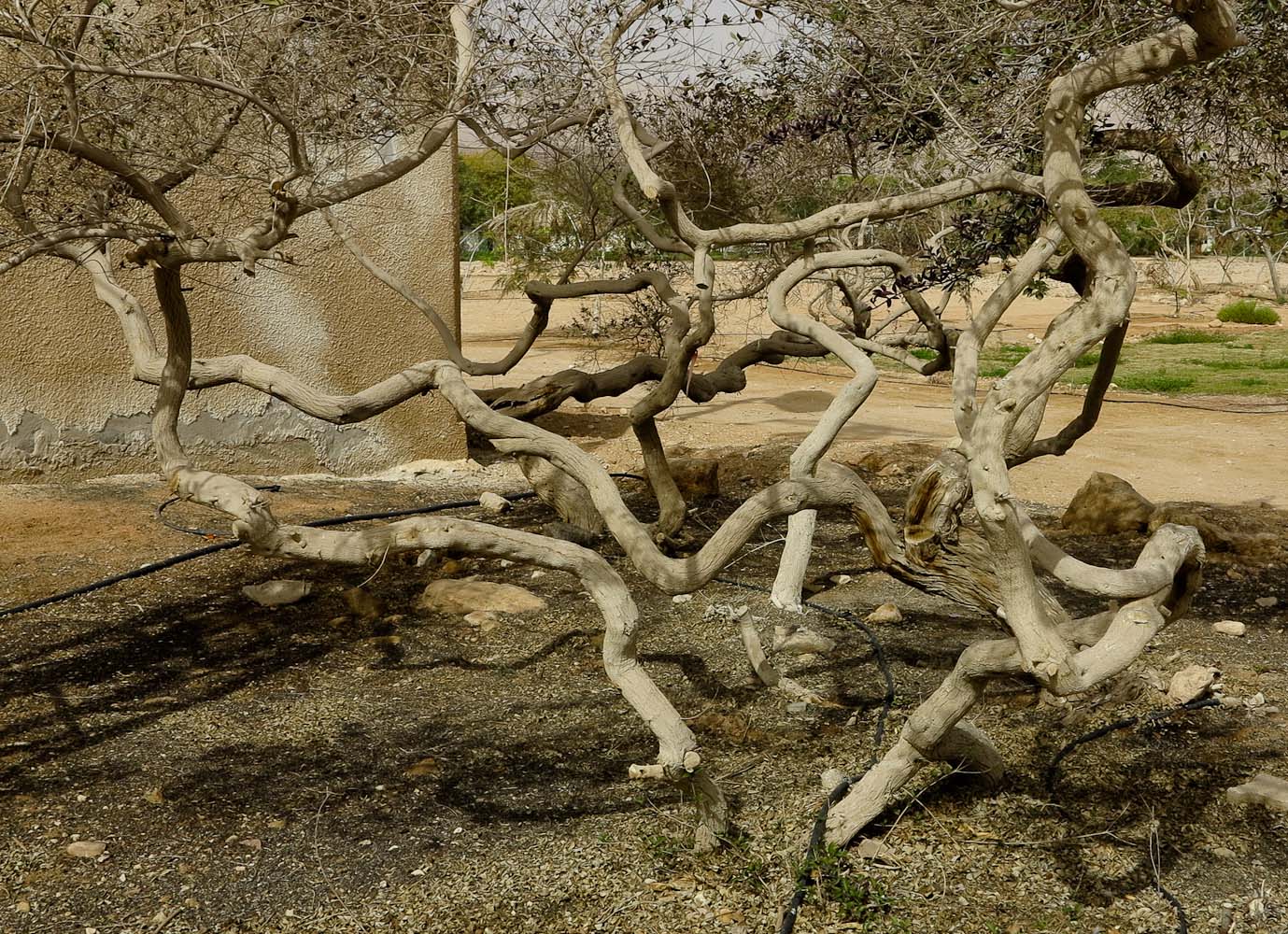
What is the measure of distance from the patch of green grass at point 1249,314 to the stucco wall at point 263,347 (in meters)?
15.9

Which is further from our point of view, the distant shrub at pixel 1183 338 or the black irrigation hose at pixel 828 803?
the distant shrub at pixel 1183 338

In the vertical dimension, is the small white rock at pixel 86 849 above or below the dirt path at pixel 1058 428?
above

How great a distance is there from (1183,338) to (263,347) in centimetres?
1455

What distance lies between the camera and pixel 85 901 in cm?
354

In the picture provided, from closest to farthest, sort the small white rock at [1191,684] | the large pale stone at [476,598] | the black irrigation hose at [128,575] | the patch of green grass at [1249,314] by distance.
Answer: the small white rock at [1191,684] < the black irrigation hose at [128,575] < the large pale stone at [476,598] < the patch of green grass at [1249,314]

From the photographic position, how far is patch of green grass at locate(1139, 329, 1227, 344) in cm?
1861

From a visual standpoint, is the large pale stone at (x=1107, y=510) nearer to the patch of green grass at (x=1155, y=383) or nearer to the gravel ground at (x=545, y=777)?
the gravel ground at (x=545, y=777)

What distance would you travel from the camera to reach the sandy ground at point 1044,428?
9461mm

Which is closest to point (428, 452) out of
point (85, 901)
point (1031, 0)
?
point (85, 901)

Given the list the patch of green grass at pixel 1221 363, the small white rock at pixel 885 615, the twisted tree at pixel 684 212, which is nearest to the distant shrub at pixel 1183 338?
the patch of green grass at pixel 1221 363

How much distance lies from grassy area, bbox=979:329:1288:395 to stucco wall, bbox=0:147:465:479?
6695mm

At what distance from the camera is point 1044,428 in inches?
452

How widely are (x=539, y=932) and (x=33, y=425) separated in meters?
5.90

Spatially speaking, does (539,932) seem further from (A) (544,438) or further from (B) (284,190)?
(B) (284,190)
